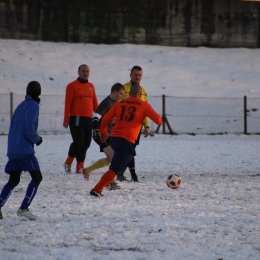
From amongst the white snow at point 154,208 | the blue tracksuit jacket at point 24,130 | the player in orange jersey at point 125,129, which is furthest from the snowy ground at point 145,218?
the blue tracksuit jacket at point 24,130

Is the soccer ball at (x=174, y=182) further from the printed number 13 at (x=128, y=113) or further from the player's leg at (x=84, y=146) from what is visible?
the player's leg at (x=84, y=146)

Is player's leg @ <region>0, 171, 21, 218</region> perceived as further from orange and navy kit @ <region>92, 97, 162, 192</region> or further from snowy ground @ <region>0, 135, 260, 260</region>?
orange and navy kit @ <region>92, 97, 162, 192</region>

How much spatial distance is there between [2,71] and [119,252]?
882 inches

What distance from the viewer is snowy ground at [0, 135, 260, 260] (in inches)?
194

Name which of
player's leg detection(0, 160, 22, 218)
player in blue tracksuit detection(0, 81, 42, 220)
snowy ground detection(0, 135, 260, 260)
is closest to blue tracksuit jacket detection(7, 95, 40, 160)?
player in blue tracksuit detection(0, 81, 42, 220)

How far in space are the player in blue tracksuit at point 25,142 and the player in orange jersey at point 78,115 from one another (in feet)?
13.1

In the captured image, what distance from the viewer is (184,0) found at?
99.1 ft

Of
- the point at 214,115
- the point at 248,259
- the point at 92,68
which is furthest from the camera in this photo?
the point at 92,68

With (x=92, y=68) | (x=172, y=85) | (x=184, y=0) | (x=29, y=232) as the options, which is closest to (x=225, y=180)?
(x=29, y=232)

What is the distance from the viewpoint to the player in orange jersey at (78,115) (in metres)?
10.3

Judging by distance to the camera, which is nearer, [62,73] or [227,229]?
[227,229]

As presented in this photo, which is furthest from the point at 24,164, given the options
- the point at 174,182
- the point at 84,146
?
the point at 84,146

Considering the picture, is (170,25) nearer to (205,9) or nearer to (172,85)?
(205,9)

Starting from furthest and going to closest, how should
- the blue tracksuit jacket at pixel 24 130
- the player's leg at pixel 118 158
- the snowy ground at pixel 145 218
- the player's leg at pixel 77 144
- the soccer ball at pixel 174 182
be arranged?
the player's leg at pixel 77 144, the soccer ball at pixel 174 182, the player's leg at pixel 118 158, the blue tracksuit jacket at pixel 24 130, the snowy ground at pixel 145 218
